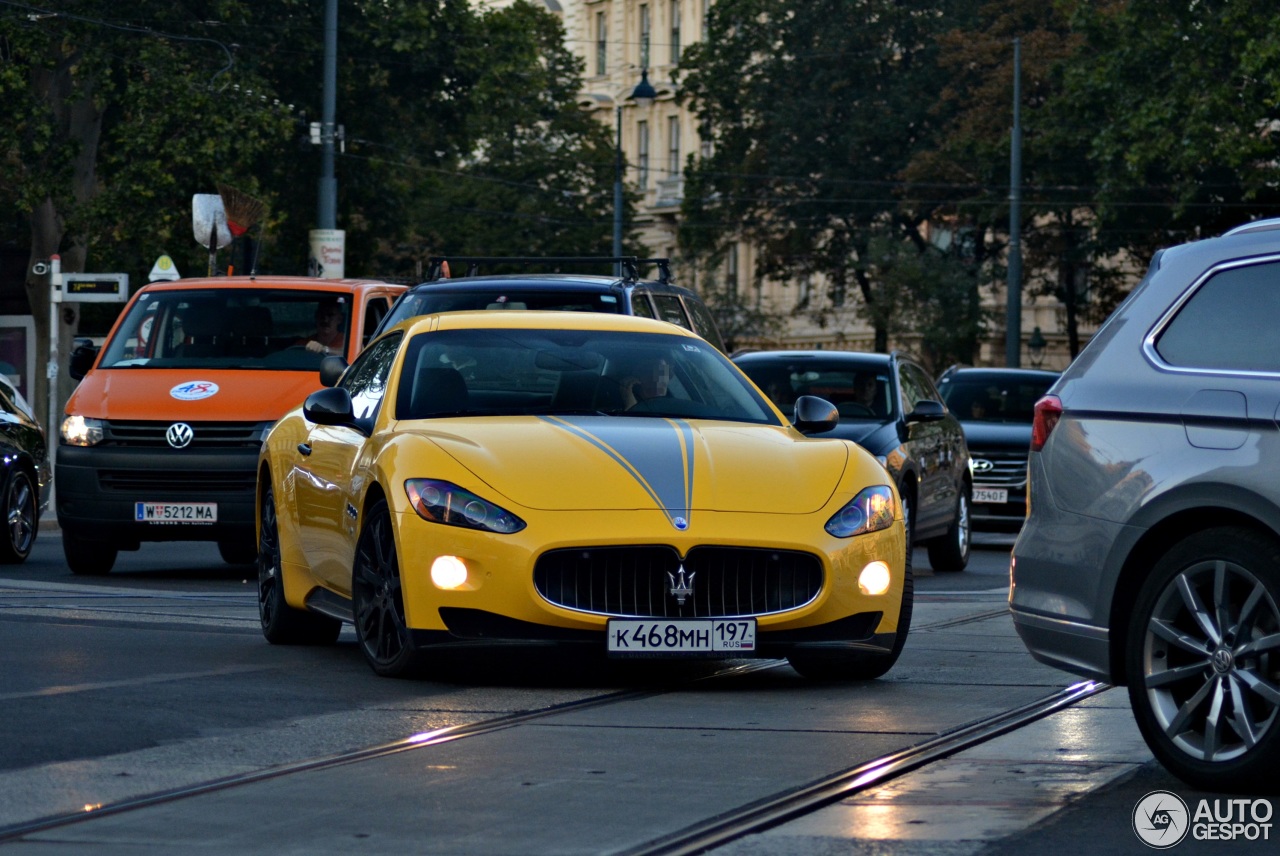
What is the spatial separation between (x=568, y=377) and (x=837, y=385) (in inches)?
347

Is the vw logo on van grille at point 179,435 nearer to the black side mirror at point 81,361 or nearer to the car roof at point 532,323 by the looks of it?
the black side mirror at point 81,361

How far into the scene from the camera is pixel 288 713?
8750 millimetres

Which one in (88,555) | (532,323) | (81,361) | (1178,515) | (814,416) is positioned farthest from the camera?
(81,361)

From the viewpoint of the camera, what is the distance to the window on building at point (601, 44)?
9875cm

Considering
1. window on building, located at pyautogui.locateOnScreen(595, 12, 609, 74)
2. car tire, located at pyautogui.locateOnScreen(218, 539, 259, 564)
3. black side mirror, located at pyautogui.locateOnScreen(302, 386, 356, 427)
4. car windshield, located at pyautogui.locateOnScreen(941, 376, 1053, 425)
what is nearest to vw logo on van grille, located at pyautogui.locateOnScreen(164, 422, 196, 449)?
car tire, located at pyautogui.locateOnScreen(218, 539, 259, 564)

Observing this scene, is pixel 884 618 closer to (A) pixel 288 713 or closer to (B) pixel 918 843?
(A) pixel 288 713

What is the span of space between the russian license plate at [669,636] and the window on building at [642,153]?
85518mm

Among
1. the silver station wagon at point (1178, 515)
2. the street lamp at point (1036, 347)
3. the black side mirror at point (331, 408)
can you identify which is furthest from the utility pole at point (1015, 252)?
the silver station wagon at point (1178, 515)

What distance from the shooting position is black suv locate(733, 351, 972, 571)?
60.7 feet

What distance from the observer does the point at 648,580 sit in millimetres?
9352

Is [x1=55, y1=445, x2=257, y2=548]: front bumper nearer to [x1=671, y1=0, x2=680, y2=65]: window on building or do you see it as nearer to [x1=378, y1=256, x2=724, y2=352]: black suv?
[x1=378, y1=256, x2=724, y2=352]: black suv

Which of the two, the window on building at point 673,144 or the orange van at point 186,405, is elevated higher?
the window on building at point 673,144

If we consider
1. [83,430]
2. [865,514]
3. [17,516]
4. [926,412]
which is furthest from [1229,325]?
[17,516]

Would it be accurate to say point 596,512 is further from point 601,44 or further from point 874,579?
point 601,44
